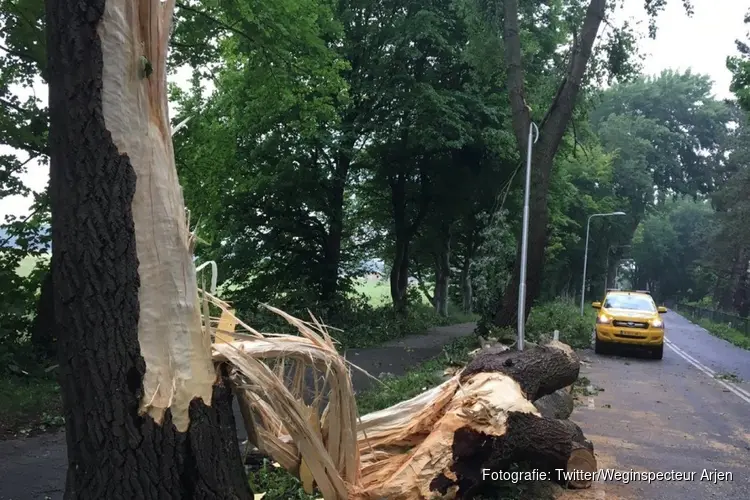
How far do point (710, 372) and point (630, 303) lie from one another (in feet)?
10.4

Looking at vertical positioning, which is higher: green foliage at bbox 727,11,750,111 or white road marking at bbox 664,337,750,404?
green foliage at bbox 727,11,750,111

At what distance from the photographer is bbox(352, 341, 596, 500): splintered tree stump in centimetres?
484

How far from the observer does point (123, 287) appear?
3.12 m

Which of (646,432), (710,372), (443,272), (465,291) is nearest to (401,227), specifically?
(443,272)

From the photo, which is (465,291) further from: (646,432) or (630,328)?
(646,432)

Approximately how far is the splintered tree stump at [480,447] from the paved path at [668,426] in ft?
1.84

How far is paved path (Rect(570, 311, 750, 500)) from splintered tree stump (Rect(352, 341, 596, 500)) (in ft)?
1.84

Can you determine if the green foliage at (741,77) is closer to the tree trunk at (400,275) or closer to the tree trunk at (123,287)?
the tree trunk at (400,275)

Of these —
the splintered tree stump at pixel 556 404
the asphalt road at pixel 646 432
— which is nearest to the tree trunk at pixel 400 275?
the asphalt road at pixel 646 432

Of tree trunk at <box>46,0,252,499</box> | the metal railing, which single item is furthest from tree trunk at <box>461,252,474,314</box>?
tree trunk at <box>46,0,252,499</box>

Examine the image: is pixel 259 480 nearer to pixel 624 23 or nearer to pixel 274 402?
pixel 274 402

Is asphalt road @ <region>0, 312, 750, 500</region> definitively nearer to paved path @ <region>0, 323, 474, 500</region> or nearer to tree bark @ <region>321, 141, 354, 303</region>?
paved path @ <region>0, 323, 474, 500</region>

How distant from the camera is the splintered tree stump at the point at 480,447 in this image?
484 centimetres

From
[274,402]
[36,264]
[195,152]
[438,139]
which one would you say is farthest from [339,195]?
[274,402]
